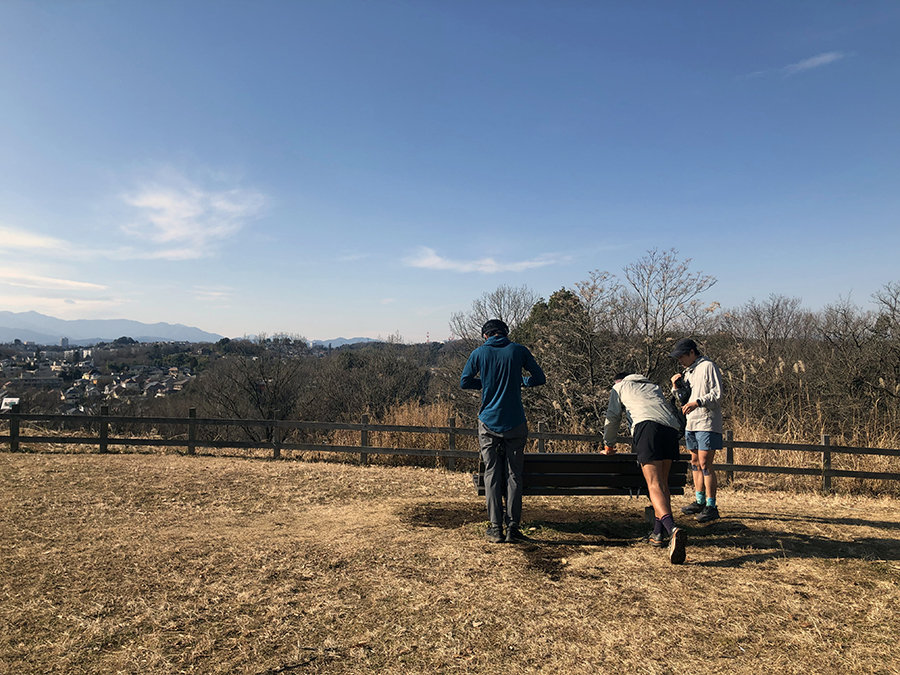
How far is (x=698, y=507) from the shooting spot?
19.0 ft

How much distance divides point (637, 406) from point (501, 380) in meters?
1.29

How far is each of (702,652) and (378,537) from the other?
3107 mm

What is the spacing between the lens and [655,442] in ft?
15.0

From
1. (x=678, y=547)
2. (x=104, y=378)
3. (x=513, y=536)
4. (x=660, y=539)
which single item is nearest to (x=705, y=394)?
(x=660, y=539)

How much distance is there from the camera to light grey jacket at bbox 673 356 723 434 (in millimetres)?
5316

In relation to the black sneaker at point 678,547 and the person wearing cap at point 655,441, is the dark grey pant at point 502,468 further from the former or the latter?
the black sneaker at point 678,547

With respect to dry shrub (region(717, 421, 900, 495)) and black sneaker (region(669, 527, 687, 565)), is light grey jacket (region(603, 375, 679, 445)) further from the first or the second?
dry shrub (region(717, 421, 900, 495))

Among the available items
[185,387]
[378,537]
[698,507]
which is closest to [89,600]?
[378,537]

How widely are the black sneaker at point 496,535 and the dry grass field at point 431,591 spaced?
97 mm

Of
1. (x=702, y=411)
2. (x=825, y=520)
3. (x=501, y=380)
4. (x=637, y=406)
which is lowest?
(x=825, y=520)

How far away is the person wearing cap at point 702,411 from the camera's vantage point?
5.35 m

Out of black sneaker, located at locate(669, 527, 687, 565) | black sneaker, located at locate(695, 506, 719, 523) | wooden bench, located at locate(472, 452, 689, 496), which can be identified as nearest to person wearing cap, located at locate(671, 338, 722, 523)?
black sneaker, located at locate(695, 506, 719, 523)

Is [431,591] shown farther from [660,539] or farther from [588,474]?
[660,539]

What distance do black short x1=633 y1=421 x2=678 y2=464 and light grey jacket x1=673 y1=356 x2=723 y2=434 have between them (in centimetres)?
92
